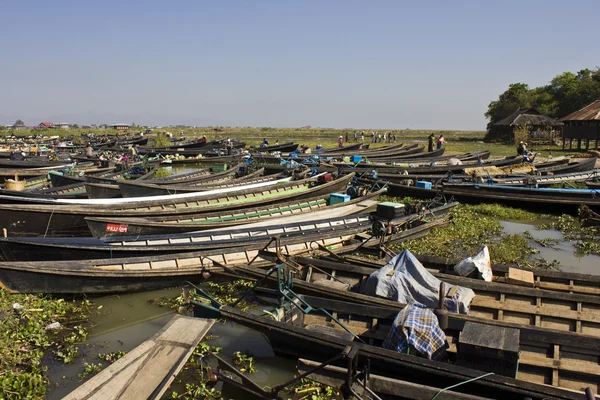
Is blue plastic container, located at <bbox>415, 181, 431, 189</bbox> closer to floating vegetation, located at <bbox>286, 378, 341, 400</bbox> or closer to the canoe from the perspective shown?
the canoe

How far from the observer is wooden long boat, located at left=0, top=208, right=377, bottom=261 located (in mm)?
9703

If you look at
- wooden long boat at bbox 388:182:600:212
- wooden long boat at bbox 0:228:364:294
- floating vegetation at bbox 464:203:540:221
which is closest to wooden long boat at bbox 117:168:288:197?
wooden long boat at bbox 388:182:600:212

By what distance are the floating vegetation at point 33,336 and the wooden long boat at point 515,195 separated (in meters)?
14.4

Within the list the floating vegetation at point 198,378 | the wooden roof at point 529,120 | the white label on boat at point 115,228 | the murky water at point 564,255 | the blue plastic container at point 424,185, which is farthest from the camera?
the wooden roof at point 529,120

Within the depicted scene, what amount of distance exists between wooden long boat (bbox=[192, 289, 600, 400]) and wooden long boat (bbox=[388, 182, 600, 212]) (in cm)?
1240

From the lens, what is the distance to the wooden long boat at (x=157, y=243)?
9703 millimetres

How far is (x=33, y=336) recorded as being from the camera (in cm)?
794

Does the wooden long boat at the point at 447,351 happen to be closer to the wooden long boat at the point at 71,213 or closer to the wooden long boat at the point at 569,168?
the wooden long boat at the point at 71,213

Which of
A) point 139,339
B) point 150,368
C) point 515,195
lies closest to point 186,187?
point 139,339

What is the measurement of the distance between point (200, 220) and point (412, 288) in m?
8.64

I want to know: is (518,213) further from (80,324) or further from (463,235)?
(80,324)

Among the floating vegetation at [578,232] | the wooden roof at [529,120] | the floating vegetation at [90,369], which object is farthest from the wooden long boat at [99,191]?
the wooden roof at [529,120]

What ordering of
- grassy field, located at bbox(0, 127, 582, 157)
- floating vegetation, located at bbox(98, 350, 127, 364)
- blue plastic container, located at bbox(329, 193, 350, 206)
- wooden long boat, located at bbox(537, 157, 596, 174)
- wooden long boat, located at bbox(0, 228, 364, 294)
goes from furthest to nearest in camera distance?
grassy field, located at bbox(0, 127, 582, 157)
wooden long boat, located at bbox(537, 157, 596, 174)
blue plastic container, located at bbox(329, 193, 350, 206)
wooden long boat, located at bbox(0, 228, 364, 294)
floating vegetation, located at bbox(98, 350, 127, 364)

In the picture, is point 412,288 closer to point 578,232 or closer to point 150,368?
point 150,368
